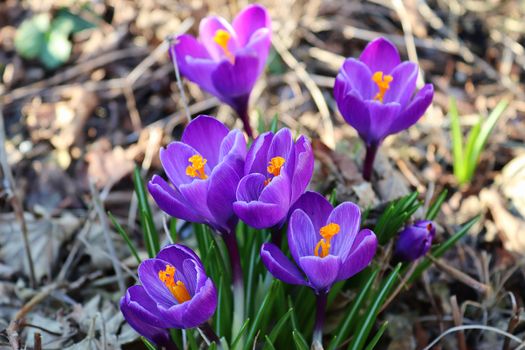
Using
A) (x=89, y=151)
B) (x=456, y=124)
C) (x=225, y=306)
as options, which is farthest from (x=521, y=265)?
(x=89, y=151)

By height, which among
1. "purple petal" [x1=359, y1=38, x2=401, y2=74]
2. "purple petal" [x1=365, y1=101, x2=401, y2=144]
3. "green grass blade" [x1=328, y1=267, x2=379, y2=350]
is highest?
"purple petal" [x1=359, y1=38, x2=401, y2=74]

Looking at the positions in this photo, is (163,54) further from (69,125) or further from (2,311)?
(2,311)

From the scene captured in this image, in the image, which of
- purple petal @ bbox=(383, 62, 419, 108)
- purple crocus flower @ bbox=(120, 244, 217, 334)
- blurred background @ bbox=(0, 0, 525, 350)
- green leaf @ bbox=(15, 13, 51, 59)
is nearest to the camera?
purple crocus flower @ bbox=(120, 244, 217, 334)

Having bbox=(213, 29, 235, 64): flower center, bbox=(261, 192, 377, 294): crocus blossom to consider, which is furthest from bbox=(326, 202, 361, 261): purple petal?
bbox=(213, 29, 235, 64): flower center

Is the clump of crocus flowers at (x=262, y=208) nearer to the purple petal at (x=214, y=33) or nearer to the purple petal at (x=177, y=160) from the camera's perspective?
the purple petal at (x=177, y=160)

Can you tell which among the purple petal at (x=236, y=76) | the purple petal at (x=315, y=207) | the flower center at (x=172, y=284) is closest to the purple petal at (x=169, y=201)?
the flower center at (x=172, y=284)

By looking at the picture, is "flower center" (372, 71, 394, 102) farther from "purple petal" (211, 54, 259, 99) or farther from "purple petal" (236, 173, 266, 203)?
"purple petal" (236, 173, 266, 203)

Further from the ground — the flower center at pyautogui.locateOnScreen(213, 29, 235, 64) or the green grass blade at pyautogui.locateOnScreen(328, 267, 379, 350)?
the flower center at pyautogui.locateOnScreen(213, 29, 235, 64)

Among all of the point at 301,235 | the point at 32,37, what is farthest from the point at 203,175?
the point at 32,37
